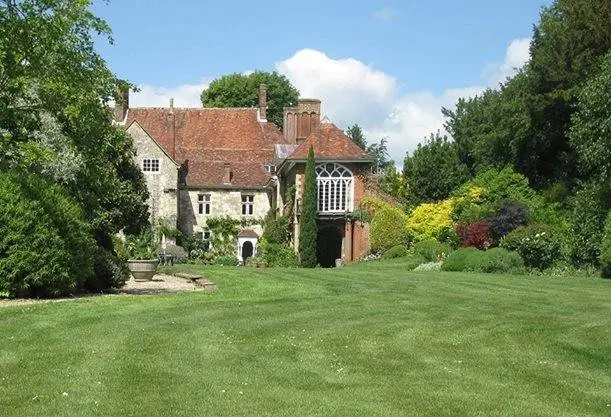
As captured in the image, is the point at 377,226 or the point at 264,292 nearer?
the point at 264,292

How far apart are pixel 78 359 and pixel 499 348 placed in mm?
4977

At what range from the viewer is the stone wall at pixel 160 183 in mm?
53469

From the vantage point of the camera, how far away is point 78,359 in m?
9.98

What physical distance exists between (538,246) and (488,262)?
6.74ft

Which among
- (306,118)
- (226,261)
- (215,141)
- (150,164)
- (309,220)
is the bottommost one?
(226,261)

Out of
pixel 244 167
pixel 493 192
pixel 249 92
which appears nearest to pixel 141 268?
pixel 493 192

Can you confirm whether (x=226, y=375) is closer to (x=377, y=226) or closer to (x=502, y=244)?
(x=502, y=244)

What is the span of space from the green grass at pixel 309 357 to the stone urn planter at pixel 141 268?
270 inches

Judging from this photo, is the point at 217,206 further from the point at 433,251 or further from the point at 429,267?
the point at 429,267

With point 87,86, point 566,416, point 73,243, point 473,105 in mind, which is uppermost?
point 473,105

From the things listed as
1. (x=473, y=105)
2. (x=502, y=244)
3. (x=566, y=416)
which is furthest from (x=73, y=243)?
(x=473, y=105)

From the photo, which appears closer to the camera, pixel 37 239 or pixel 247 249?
pixel 37 239

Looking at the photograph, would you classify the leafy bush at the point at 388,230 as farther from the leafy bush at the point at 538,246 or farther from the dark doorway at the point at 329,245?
the leafy bush at the point at 538,246

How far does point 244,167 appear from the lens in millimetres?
57531
